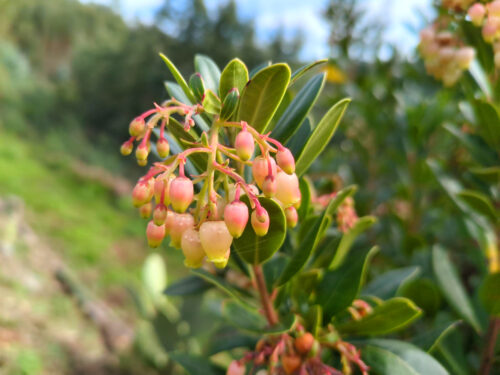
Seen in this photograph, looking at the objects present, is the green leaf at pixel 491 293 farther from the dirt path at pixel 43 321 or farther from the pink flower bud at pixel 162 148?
the dirt path at pixel 43 321

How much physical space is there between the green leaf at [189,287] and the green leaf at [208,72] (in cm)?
31

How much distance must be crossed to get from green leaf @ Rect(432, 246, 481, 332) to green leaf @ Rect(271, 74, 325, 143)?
0.41 meters

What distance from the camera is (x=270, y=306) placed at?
0.52 metres

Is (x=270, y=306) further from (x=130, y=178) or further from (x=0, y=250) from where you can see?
(x=130, y=178)

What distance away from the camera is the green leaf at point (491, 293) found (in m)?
0.60

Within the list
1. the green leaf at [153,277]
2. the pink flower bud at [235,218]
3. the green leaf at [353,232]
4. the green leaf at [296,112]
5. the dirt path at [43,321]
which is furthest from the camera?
the dirt path at [43,321]

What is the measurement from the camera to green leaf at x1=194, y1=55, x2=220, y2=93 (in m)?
0.50

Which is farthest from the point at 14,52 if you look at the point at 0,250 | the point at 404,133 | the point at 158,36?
the point at 404,133

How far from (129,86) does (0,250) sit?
5631 millimetres

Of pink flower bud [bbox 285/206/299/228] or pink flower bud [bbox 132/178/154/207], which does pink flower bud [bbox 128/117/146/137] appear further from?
pink flower bud [bbox 285/206/299/228]

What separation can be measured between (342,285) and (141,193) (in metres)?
0.28

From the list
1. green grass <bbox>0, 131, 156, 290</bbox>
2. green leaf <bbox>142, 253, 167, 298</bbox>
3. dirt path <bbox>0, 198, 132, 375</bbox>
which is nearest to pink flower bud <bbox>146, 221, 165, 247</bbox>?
green leaf <bbox>142, 253, 167, 298</bbox>

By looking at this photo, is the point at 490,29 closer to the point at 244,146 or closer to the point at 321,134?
the point at 321,134

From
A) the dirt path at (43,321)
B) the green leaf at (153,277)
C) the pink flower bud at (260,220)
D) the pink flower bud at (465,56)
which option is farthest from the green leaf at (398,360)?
the dirt path at (43,321)
